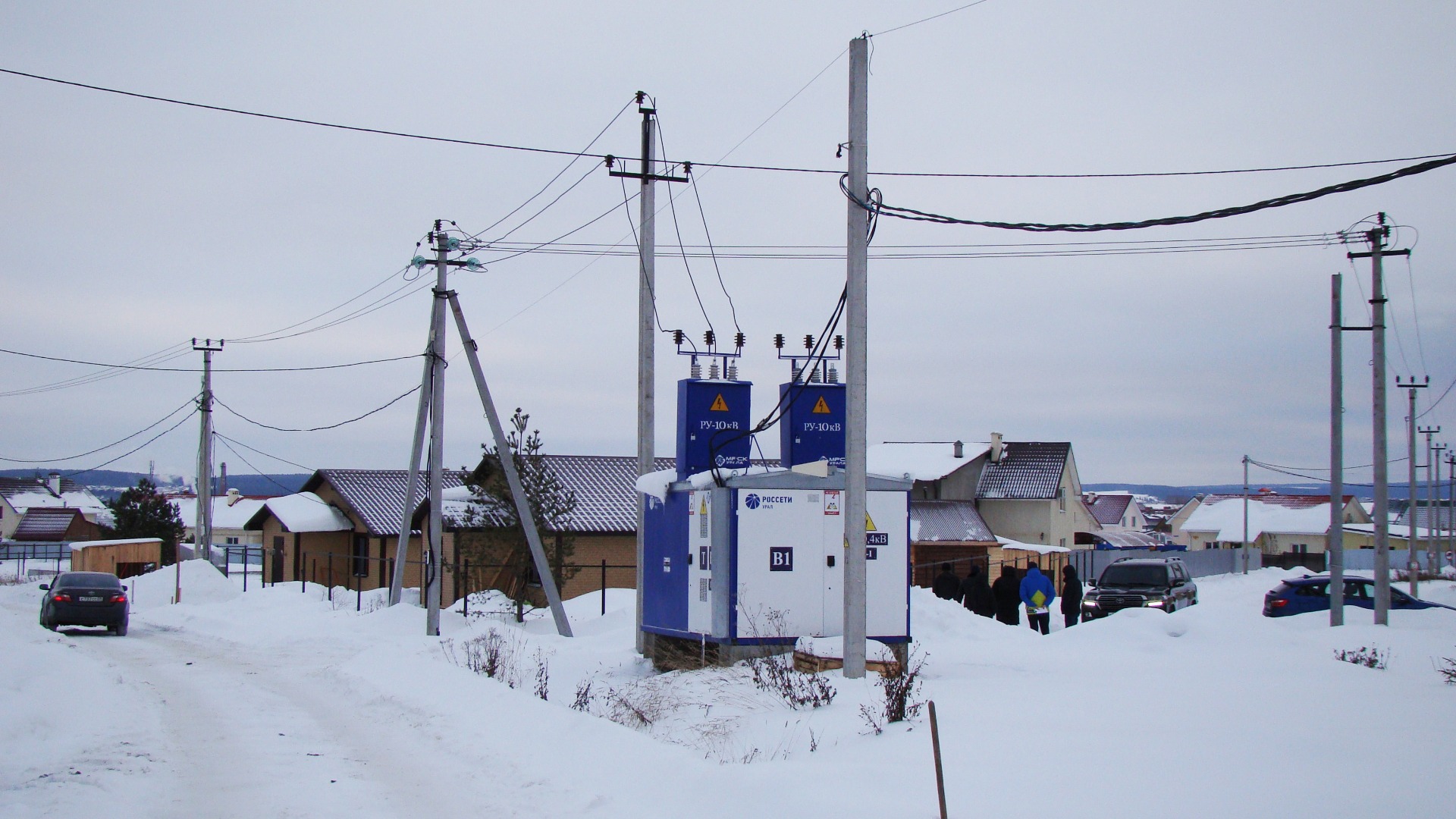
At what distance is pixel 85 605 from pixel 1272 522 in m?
74.6

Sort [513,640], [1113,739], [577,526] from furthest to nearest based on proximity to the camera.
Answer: [577,526]
[513,640]
[1113,739]

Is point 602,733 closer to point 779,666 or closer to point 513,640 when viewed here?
point 779,666

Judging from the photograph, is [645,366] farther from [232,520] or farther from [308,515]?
[232,520]

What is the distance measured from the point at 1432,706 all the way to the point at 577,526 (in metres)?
26.1

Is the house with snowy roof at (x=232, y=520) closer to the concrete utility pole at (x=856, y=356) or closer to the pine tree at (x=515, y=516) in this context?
the pine tree at (x=515, y=516)

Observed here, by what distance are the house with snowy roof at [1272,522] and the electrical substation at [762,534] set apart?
6717cm

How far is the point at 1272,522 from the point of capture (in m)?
79.6

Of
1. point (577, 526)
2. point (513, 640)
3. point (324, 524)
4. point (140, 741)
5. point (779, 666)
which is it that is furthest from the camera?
point (324, 524)

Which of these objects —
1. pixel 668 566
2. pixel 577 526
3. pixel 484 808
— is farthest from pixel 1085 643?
pixel 577 526

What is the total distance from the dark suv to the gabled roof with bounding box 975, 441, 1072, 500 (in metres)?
28.4

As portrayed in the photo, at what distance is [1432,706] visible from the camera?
9773mm

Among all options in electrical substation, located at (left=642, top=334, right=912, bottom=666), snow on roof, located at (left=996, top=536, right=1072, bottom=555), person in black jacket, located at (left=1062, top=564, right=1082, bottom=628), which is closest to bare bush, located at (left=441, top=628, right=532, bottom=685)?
electrical substation, located at (left=642, top=334, right=912, bottom=666)

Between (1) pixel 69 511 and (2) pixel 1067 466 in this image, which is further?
(1) pixel 69 511

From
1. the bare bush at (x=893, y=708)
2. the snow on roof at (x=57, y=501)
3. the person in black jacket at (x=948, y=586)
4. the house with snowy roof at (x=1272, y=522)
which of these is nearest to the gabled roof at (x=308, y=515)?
the person in black jacket at (x=948, y=586)
